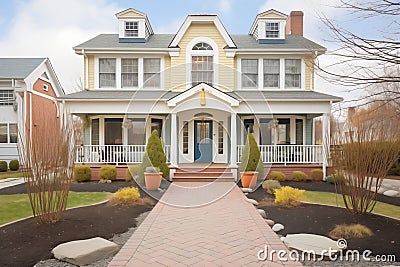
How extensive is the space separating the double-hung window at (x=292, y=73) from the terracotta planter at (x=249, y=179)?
618cm

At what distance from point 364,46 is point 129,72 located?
12011mm

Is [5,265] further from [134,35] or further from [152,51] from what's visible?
[134,35]

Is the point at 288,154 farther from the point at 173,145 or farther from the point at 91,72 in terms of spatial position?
the point at 91,72

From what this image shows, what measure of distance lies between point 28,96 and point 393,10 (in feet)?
62.7

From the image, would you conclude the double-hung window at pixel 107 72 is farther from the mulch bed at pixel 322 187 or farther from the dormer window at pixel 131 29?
the mulch bed at pixel 322 187

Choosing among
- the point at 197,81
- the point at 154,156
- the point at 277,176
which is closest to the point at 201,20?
the point at 197,81

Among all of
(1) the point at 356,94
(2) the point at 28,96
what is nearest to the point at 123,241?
(1) the point at 356,94

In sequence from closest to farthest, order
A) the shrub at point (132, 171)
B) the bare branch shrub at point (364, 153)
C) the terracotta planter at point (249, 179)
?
the bare branch shrub at point (364, 153) → the terracotta planter at point (249, 179) → the shrub at point (132, 171)

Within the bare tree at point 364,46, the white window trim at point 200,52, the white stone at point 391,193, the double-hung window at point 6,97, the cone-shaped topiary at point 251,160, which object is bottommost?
the white stone at point 391,193

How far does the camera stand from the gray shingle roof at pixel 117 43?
49.1 ft

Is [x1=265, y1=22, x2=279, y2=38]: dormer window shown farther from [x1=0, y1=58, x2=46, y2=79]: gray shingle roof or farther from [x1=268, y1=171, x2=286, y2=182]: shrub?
[x1=0, y1=58, x2=46, y2=79]: gray shingle roof

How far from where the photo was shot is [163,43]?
16078mm

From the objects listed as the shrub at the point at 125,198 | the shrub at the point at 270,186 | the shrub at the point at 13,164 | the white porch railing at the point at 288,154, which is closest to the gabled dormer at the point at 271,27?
the white porch railing at the point at 288,154

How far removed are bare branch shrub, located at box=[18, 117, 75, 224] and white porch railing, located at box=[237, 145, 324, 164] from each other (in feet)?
28.0
